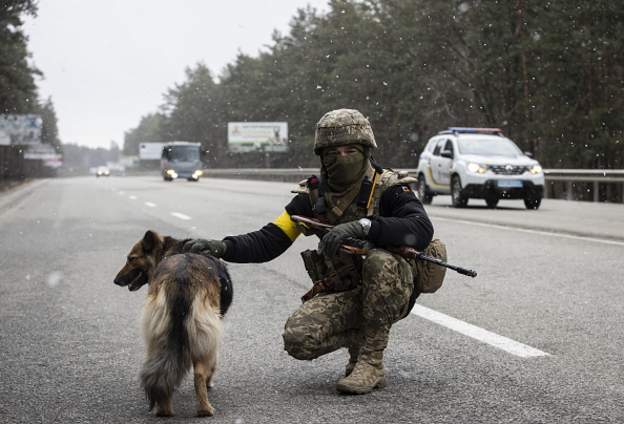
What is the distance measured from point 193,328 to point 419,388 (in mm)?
1316

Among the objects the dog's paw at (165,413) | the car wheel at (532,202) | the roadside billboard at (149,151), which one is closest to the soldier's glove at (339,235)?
the dog's paw at (165,413)

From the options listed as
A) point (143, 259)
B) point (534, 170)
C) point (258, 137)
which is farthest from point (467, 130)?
point (258, 137)

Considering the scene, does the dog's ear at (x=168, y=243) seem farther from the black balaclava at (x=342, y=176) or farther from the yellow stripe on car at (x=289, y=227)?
the black balaclava at (x=342, y=176)

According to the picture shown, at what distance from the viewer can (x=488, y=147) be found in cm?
2222

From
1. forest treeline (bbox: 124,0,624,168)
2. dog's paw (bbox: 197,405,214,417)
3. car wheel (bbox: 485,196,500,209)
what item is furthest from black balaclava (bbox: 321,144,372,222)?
forest treeline (bbox: 124,0,624,168)

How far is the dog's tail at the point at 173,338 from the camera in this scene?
3969 millimetres

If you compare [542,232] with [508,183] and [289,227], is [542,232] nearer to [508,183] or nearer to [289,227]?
[508,183]

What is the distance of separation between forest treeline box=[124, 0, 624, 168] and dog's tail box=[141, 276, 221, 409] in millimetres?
33914

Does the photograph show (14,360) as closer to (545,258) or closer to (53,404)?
(53,404)

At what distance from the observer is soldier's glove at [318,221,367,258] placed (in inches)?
170

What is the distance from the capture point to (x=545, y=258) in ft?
35.3

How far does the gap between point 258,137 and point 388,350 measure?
86640 mm

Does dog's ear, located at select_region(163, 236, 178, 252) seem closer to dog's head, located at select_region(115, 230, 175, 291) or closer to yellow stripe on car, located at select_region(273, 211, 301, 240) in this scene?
dog's head, located at select_region(115, 230, 175, 291)

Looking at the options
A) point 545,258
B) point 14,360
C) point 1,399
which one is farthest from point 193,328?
point 545,258
